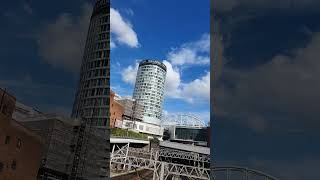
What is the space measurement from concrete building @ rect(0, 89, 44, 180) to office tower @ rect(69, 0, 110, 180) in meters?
0.60

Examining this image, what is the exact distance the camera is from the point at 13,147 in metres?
2.21

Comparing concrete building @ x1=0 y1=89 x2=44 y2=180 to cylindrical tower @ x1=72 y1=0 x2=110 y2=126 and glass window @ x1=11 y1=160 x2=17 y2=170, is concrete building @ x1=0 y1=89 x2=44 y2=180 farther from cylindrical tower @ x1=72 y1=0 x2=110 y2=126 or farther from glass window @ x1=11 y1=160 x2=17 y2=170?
cylindrical tower @ x1=72 y1=0 x2=110 y2=126

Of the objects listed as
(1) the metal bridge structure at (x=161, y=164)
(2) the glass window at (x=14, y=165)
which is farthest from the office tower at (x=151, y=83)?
(2) the glass window at (x=14, y=165)

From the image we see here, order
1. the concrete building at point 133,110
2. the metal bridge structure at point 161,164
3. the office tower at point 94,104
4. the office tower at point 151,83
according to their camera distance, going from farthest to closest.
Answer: the metal bridge structure at point 161,164 → the concrete building at point 133,110 → the office tower at point 151,83 → the office tower at point 94,104

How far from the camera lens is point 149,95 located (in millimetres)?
4875

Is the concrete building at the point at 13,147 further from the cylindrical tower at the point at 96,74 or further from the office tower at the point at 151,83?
the office tower at the point at 151,83

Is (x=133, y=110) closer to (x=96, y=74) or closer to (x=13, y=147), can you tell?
(x=96, y=74)

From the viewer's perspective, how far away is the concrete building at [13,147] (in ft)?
6.85

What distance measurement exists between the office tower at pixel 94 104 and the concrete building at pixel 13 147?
60 cm

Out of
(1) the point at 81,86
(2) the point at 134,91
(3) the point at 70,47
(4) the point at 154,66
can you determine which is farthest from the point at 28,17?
(2) the point at 134,91

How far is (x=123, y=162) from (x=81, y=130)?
117 inches

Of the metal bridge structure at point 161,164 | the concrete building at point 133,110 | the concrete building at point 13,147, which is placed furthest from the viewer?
the metal bridge structure at point 161,164

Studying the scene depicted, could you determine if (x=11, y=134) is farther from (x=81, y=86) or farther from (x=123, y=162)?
(x=123, y=162)

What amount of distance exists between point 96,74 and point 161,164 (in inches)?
153
